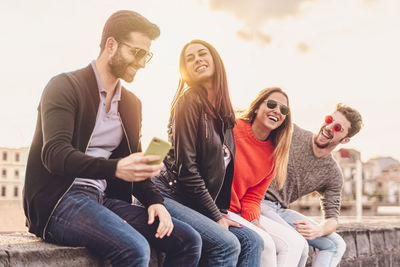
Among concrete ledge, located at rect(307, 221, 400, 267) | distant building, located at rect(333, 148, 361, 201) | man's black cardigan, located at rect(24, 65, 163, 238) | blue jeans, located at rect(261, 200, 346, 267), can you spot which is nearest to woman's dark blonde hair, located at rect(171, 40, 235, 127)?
man's black cardigan, located at rect(24, 65, 163, 238)

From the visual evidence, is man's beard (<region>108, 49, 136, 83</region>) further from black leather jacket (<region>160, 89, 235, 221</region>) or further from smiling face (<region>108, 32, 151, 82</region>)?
black leather jacket (<region>160, 89, 235, 221</region>)

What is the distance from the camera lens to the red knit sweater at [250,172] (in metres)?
3.50

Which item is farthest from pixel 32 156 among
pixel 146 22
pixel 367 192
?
pixel 367 192

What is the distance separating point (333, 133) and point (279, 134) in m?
0.73

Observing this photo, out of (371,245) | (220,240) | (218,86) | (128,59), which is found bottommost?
(371,245)

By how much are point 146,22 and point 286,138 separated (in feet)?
4.97

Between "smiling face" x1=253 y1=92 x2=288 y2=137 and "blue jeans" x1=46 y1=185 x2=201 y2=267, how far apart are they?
4.28ft

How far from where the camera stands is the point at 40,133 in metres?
2.43

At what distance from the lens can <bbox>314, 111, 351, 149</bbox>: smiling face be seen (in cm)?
418

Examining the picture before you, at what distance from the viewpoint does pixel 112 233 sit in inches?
88.9

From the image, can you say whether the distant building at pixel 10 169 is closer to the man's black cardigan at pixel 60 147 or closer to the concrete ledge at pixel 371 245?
the concrete ledge at pixel 371 245

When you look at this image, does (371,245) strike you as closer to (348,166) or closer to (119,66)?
(119,66)

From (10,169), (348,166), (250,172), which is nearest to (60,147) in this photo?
(250,172)

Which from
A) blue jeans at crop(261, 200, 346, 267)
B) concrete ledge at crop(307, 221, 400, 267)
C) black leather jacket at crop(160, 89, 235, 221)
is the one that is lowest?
concrete ledge at crop(307, 221, 400, 267)
